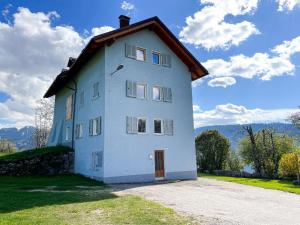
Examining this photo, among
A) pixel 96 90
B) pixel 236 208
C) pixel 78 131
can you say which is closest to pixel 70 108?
pixel 78 131

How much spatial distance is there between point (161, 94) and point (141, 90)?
6.07 ft

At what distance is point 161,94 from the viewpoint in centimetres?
2292

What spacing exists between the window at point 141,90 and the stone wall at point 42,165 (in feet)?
28.6

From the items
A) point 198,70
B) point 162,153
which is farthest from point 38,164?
point 198,70

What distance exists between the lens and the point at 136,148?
20.6 meters

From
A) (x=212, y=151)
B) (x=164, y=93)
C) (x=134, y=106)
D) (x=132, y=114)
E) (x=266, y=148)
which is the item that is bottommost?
(x=212, y=151)

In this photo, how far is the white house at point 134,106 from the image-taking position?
65.6ft

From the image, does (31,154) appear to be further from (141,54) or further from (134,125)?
(141,54)

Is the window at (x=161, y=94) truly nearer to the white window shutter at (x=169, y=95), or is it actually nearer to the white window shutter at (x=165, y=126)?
the white window shutter at (x=169, y=95)

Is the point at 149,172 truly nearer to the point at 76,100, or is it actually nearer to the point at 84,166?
the point at 84,166

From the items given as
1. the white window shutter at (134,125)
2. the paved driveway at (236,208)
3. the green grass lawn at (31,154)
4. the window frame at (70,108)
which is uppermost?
the window frame at (70,108)

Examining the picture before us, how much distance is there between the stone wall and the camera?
72.9 ft

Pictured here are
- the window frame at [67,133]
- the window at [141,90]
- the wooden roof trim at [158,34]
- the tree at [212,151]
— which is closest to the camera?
the wooden roof trim at [158,34]

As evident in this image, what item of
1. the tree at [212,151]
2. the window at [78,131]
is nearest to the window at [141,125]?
the window at [78,131]
